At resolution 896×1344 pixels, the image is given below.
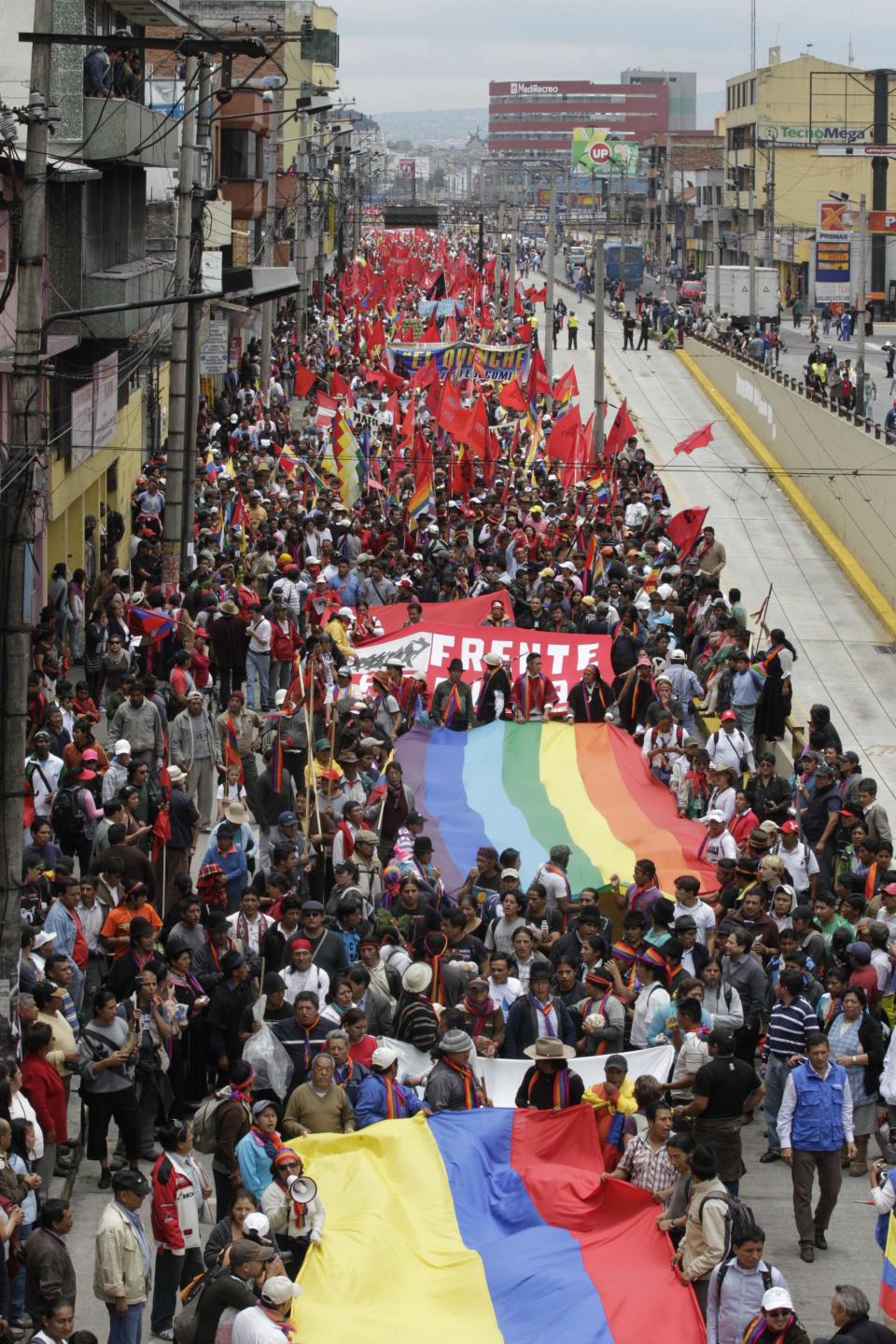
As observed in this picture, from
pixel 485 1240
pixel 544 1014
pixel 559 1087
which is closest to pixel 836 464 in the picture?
pixel 544 1014

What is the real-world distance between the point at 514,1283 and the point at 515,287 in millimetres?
65732

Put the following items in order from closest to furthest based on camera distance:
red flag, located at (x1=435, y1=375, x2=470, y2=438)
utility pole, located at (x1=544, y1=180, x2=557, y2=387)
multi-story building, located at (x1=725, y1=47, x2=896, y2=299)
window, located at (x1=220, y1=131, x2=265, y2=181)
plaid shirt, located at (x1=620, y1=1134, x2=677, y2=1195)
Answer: plaid shirt, located at (x1=620, y1=1134, x2=677, y2=1195) → red flag, located at (x1=435, y1=375, x2=470, y2=438) → utility pole, located at (x1=544, y1=180, x2=557, y2=387) → window, located at (x1=220, y1=131, x2=265, y2=181) → multi-story building, located at (x1=725, y1=47, x2=896, y2=299)

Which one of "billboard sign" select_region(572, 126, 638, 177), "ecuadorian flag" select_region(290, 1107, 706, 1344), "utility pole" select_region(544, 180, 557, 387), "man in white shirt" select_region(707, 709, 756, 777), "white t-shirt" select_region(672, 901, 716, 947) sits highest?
"billboard sign" select_region(572, 126, 638, 177)

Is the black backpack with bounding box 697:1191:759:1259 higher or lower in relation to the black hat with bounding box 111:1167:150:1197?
lower

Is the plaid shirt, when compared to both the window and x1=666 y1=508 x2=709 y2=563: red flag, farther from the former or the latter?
the window

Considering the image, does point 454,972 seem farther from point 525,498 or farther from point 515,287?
point 515,287

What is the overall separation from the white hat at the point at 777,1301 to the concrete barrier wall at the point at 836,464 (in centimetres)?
2369

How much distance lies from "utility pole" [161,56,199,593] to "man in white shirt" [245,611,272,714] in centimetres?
227

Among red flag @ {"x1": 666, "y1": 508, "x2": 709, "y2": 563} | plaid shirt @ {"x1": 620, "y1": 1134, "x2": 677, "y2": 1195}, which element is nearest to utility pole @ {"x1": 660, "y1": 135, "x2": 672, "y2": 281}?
red flag @ {"x1": 666, "y1": 508, "x2": 709, "y2": 563}

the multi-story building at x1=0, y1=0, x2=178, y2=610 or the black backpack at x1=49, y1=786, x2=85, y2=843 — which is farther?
the multi-story building at x1=0, y1=0, x2=178, y2=610

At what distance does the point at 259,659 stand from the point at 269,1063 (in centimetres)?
978

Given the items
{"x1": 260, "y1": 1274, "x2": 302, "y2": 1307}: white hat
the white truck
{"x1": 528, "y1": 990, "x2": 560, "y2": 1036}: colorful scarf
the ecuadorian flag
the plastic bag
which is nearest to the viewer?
{"x1": 260, "y1": 1274, "x2": 302, "y2": 1307}: white hat

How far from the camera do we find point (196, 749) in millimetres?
17031

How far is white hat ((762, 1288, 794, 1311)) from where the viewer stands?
874 cm
